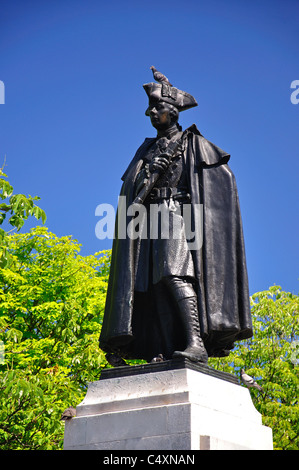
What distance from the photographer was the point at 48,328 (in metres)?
23.2

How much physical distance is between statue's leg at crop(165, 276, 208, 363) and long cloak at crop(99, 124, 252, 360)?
9cm

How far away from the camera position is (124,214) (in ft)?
28.9

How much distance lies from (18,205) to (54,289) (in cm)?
1369

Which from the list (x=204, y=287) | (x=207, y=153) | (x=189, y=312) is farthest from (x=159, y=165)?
(x=189, y=312)

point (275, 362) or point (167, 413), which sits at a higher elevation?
point (275, 362)

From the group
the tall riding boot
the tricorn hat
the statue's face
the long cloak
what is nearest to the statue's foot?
the tall riding boot

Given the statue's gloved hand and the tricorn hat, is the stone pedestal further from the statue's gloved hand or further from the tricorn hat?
the tricorn hat

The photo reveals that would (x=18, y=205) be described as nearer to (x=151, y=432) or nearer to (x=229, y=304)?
(x=229, y=304)

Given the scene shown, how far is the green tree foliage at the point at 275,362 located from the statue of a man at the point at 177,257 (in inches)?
574

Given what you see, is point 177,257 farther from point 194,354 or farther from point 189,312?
point 194,354

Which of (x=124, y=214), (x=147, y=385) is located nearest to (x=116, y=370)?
(x=147, y=385)

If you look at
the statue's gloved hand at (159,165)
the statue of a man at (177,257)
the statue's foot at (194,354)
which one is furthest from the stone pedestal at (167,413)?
the statue's gloved hand at (159,165)

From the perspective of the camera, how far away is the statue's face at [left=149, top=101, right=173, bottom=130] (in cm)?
895

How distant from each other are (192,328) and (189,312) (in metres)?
0.18
